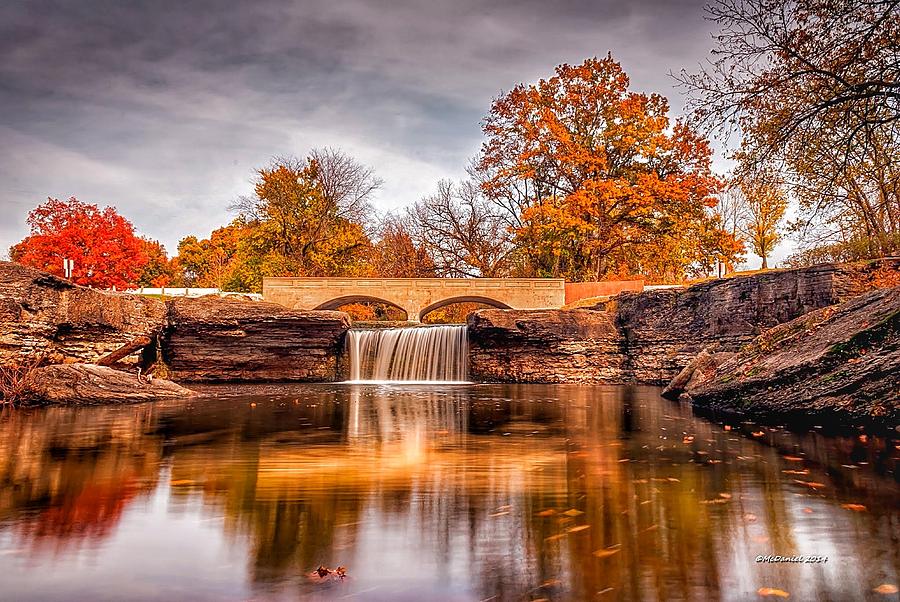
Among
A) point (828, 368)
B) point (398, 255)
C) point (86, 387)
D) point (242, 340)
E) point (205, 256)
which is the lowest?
point (86, 387)

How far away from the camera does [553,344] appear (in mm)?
19844

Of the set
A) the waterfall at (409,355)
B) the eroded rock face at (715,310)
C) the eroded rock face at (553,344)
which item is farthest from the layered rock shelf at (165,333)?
the eroded rock face at (715,310)

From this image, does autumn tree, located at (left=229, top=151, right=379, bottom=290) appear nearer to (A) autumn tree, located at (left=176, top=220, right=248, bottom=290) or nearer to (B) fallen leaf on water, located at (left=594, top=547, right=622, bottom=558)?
(A) autumn tree, located at (left=176, top=220, right=248, bottom=290)

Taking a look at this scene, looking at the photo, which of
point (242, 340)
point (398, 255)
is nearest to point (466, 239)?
point (398, 255)

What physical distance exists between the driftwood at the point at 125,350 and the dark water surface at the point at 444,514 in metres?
8.31

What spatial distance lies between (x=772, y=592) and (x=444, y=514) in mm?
2073

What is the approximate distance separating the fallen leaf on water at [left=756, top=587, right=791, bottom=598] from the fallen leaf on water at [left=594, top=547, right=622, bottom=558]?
0.74m

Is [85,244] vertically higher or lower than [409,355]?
higher

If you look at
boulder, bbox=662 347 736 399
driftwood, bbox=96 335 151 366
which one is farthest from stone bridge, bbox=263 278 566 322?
boulder, bbox=662 347 736 399

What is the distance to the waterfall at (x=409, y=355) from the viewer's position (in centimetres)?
2197

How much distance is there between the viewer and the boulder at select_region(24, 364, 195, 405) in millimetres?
11414

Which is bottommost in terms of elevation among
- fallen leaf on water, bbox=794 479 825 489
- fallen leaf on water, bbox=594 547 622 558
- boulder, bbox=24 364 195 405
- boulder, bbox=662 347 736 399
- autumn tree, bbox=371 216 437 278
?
fallen leaf on water, bbox=594 547 622 558

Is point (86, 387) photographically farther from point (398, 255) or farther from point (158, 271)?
point (158, 271)

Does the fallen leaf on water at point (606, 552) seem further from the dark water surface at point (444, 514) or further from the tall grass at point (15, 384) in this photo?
the tall grass at point (15, 384)
